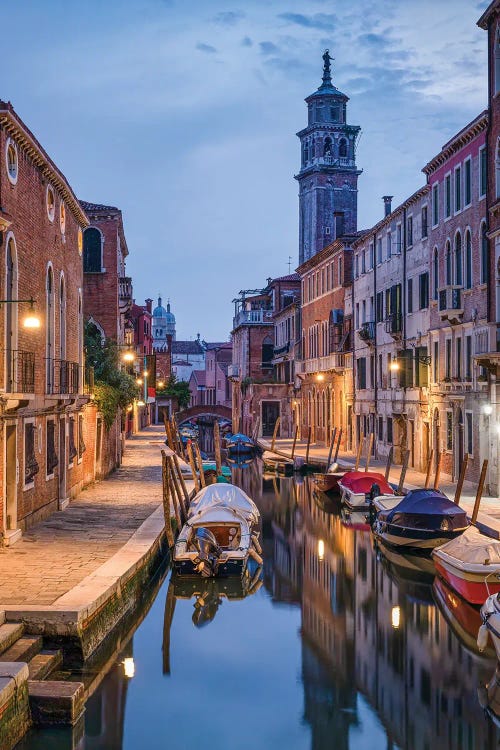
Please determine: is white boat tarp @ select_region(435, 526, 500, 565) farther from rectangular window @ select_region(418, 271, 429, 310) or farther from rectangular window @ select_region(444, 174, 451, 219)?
rectangular window @ select_region(418, 271, 429, 310)

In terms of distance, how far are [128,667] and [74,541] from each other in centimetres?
462

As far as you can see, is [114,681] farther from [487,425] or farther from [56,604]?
[487,425]

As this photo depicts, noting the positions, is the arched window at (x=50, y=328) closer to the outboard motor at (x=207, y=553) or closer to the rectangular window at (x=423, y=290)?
the outboard motor at (x=207, y=553)

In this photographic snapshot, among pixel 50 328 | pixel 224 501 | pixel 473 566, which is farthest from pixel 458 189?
pixel 473 566

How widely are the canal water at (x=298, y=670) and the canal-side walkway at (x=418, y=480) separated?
1900 mm

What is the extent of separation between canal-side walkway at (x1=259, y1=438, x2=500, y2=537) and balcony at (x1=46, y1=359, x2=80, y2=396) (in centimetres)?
911

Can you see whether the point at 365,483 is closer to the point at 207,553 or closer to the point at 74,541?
the point at 207,553

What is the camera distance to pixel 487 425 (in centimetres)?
2458

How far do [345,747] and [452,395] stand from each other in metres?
18.5

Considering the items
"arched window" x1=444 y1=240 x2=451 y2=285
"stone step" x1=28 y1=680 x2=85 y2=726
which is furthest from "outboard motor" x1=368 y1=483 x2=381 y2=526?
"stone step" x1=28 y1=680 x2=85 y2=726

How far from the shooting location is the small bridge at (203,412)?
74.1m

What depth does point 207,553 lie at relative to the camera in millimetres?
17688

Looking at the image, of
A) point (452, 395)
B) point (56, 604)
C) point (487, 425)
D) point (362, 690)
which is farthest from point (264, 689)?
point (452, 395)

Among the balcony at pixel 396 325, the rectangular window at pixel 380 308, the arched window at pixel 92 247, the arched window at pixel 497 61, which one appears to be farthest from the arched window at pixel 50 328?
the rectangular window at pixel 380 308
